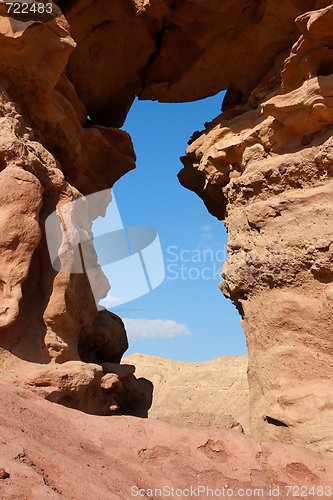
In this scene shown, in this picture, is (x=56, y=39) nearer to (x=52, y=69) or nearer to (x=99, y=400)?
(x=52, y=69)

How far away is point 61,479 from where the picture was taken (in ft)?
8.34

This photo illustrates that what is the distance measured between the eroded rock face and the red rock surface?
933 millimetres

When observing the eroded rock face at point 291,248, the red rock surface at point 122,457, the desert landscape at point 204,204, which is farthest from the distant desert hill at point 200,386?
the red rock surface at point 122,457

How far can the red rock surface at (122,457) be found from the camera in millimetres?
2545

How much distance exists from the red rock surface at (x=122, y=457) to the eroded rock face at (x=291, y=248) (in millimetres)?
933

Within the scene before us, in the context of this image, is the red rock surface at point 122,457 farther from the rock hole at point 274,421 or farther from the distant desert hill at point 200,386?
the distant desert hill at point 200,386

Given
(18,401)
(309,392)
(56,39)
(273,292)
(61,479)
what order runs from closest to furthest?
(61,479) → (18,401) → (309,392) → (273,292) → (56,39)

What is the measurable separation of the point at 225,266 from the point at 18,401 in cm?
381

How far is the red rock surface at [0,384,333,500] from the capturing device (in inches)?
100

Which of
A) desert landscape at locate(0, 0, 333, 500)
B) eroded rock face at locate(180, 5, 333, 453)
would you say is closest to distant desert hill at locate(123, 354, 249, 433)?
desert landscape at locate(0, 0, 333, 500)

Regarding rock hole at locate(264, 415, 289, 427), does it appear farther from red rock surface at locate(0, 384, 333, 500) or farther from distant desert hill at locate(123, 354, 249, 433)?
distant desert hill at locate(123, 354, 249, 433)

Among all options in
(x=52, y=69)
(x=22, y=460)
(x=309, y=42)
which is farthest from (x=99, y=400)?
(x=309, y=42)

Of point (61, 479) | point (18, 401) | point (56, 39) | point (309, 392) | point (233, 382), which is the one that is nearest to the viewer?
point (61, 479)

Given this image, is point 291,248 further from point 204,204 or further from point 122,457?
point 204,204
